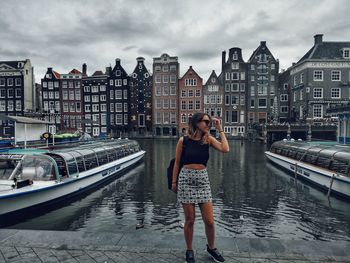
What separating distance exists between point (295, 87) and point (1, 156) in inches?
2077

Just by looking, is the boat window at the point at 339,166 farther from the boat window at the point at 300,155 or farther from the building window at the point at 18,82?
the building window at the point at 18,82

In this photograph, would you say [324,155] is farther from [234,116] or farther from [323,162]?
[234,116]

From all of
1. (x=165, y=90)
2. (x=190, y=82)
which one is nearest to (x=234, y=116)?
(x=190, y=82)

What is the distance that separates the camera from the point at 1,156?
1115 cm

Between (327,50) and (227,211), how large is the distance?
49.3 m

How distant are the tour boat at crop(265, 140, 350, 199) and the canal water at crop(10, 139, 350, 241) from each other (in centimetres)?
64

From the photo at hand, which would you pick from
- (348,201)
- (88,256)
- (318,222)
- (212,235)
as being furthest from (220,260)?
(348,201)

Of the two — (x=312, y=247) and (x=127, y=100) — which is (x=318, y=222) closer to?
(x=312, y=247)

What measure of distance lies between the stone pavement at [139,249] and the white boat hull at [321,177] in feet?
27.4

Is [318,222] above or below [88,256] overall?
below

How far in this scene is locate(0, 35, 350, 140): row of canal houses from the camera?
185ft

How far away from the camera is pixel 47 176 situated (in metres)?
10.9

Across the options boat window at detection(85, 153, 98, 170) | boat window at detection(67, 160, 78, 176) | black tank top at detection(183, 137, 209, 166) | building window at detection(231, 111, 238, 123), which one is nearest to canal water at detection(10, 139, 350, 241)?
boat window at detection(67, 160, 78, 176)

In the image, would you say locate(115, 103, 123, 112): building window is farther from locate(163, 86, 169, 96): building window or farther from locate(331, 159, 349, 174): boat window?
locate(331, 159, 349, 174): boat window
